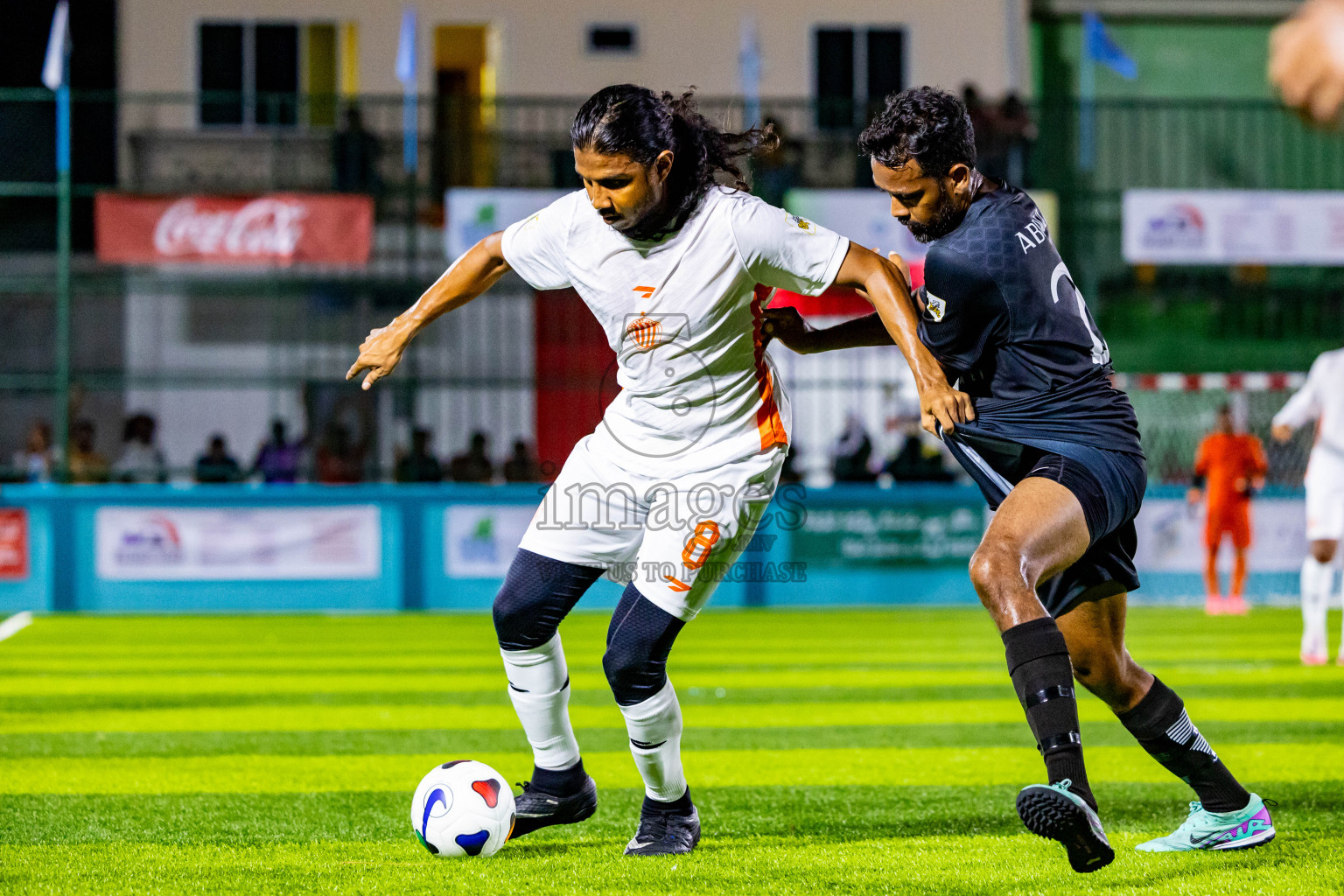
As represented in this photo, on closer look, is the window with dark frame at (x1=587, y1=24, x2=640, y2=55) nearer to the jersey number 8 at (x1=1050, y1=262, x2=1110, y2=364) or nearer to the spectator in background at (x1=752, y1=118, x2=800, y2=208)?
the spectator in background at (x1=752, y1=118, x2=800, y2=208)

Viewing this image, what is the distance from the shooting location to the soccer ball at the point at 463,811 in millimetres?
4504

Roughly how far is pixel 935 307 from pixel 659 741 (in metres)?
1.52

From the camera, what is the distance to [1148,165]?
21984 millimetres

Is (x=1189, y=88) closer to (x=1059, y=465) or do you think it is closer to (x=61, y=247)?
(x=61, y=247)

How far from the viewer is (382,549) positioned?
51.2 ft

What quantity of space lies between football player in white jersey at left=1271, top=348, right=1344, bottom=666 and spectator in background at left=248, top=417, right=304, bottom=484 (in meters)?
10.0

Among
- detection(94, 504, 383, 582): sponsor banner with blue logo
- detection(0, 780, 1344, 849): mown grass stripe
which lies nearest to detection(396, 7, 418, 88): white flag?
detection(94, 504, 383, 582): sponsor banner with blue logo

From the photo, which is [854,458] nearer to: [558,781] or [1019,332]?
[558,781]

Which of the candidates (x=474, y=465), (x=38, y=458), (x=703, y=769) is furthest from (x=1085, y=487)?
(x=38, y=458)

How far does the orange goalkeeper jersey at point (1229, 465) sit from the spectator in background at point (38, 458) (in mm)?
11979

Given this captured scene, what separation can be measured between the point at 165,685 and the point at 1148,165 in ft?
55.4

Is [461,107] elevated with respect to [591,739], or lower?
elevated

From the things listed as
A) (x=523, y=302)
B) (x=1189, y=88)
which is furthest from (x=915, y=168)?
(x=1189, y=88)

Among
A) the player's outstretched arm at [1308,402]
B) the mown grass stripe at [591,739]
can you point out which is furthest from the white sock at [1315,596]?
the mown grass stripe at [591,739]
